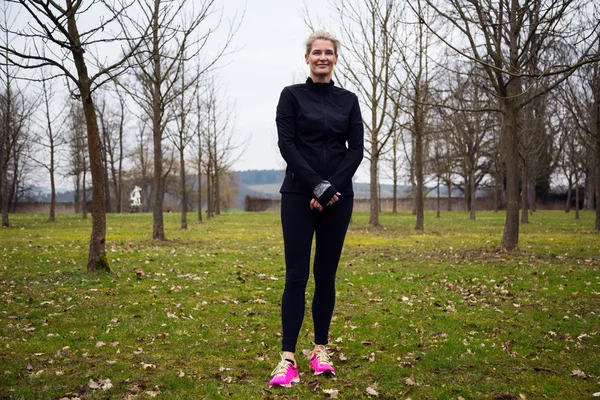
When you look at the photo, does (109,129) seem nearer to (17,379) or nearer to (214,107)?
(214,107)

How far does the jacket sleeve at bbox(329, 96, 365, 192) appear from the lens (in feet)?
13.2

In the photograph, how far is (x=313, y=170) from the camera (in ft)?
12.9

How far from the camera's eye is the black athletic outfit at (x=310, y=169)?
13.1ft

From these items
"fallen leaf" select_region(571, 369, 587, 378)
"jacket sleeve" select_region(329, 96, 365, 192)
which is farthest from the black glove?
"fallen leaf" select_region(571, 369, 587, 378)

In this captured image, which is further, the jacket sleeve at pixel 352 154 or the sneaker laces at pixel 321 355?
the sneaker laces at pixel 321 355

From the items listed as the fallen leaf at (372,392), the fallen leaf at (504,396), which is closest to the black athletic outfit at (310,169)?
the fallen leaf at (372,392)

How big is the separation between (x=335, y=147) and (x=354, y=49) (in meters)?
19.3

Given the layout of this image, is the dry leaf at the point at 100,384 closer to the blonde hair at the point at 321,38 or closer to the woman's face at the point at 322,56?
the woman's face at the point at 322,56

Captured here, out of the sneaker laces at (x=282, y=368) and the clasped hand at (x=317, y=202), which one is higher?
the clasped hand at (x=317, y=202)

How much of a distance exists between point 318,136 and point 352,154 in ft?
1.09

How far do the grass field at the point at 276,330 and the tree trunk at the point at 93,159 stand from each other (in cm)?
47

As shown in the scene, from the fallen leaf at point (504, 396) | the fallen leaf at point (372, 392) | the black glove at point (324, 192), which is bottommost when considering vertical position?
the fallen leaf at point (504, 396)

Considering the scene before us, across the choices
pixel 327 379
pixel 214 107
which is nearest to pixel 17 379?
pixel 327 379

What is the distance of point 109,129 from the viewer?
51031 mm
